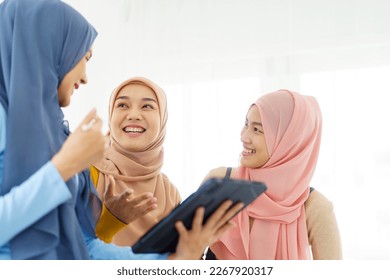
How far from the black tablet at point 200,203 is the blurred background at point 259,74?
160cm

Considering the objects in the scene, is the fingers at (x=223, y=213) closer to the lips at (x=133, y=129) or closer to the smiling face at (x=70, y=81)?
the smiling face at (x=70, y=81)

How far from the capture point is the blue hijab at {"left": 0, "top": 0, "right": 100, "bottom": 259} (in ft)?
2.43

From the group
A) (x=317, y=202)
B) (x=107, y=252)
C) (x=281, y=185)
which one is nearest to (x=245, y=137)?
(x=281, y=185)

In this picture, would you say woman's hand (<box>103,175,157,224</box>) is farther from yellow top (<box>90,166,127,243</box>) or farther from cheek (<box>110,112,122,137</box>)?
cheek (<box>110,112,122,137</box>)

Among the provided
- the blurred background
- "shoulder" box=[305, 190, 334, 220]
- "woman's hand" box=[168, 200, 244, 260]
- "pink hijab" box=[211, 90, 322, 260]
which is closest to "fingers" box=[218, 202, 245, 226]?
"woman's hand" box=[168, 200, 244, 260]

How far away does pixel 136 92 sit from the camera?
1.59m

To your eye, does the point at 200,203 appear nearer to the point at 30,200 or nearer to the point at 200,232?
the point at 200,232

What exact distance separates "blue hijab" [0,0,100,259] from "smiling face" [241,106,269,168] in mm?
727

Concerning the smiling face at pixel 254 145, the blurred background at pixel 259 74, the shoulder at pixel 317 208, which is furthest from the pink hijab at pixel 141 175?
the blurred background at pixel 259 74

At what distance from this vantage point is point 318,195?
142 centimetres

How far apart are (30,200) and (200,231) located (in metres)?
A: 0.34

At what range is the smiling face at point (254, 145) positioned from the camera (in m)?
1.43


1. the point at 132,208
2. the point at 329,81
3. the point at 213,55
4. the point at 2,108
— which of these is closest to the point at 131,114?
the point at 132,208

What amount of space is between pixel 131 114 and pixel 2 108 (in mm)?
797
